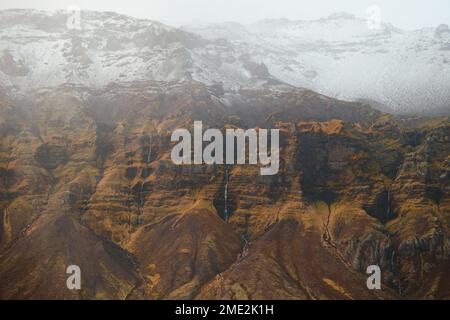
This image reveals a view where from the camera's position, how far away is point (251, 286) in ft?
627

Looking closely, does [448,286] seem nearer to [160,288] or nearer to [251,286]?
[251,286]

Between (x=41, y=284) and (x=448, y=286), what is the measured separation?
352ft

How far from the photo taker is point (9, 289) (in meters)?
197

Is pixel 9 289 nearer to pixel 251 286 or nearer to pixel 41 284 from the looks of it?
pixel 41 284
